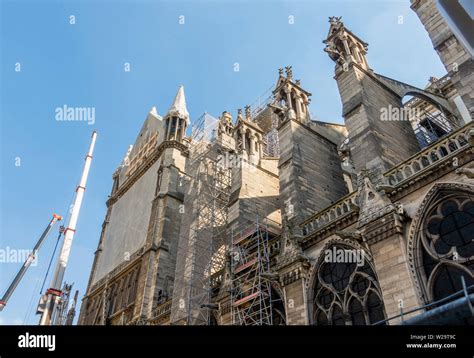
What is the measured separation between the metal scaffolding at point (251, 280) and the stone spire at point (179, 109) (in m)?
17.9

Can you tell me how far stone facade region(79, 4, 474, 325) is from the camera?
32.2 feet

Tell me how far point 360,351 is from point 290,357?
0.75 meters

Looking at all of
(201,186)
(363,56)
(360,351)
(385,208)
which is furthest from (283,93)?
(360,351)

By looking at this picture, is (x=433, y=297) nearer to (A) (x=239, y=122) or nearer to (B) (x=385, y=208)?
(B) (x=385, y=208)

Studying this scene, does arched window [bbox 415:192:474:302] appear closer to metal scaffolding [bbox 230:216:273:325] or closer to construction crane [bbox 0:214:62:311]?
metal scaffolding [bbox 230:216:273:325]

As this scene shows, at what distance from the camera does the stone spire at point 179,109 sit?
32469 millimetres

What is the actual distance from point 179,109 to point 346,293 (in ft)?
80.6

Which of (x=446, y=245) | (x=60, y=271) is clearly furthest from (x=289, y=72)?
(x=60, y=271)

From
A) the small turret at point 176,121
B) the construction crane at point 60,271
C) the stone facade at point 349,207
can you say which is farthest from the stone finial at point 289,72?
the construction crane at point 60,271

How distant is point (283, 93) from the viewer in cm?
1911

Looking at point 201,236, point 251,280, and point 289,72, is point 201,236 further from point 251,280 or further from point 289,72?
point 289,72

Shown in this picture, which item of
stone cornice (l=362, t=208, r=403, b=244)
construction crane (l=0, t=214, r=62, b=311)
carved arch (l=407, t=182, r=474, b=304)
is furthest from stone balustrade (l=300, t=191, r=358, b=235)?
construction crane (l=0, t=214, r=62, b=311)

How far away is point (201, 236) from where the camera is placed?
20.1 metres

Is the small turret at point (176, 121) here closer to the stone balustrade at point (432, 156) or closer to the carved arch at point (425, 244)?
the stone balustrade at point (432, 156)
